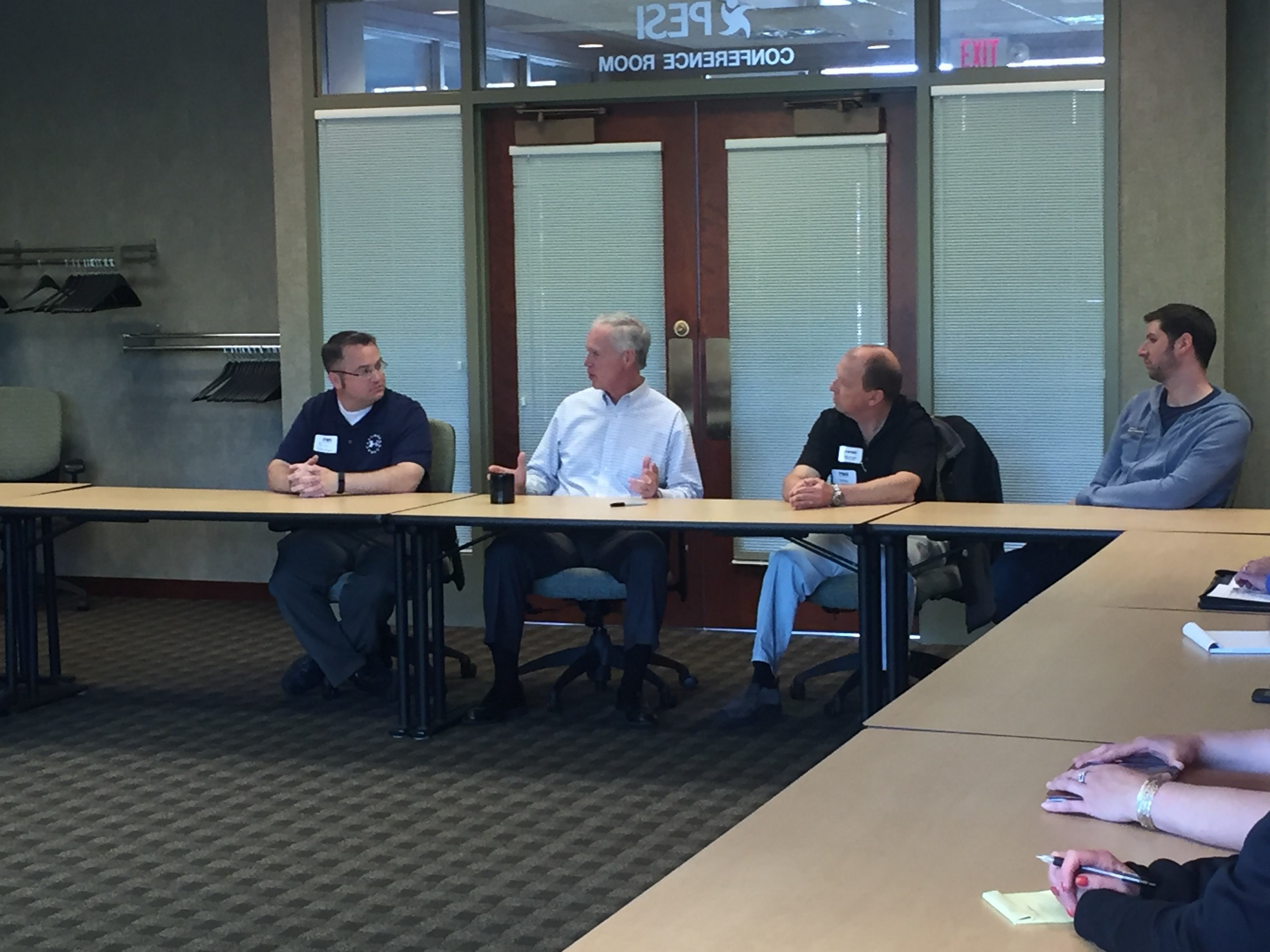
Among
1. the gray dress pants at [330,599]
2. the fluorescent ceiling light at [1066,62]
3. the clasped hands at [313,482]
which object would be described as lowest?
the gray dress pants at [330,599]

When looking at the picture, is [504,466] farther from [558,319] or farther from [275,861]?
[275,861]

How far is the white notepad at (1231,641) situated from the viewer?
2.57 meters

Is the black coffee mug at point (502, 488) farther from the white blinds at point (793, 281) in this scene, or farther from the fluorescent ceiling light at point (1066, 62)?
the fluorescent ceiling light at point (1066, 62)

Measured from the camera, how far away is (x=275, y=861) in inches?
142

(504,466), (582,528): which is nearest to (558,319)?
(504,466)

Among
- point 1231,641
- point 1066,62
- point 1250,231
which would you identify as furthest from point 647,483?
point 1231,641

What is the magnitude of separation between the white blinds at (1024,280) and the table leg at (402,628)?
7.78 feet

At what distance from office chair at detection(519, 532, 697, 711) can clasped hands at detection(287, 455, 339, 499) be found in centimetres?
78

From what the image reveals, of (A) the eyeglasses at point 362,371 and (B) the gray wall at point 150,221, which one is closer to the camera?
(A) the eyeglasses at point 362,371

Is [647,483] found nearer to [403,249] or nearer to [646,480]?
[646,480]

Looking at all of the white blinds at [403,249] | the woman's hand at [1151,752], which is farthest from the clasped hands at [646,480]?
the woman's hand at [1151,752]

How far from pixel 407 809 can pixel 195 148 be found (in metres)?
4.34

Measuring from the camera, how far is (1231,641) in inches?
103

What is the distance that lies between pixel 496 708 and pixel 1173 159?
10.5 feet
